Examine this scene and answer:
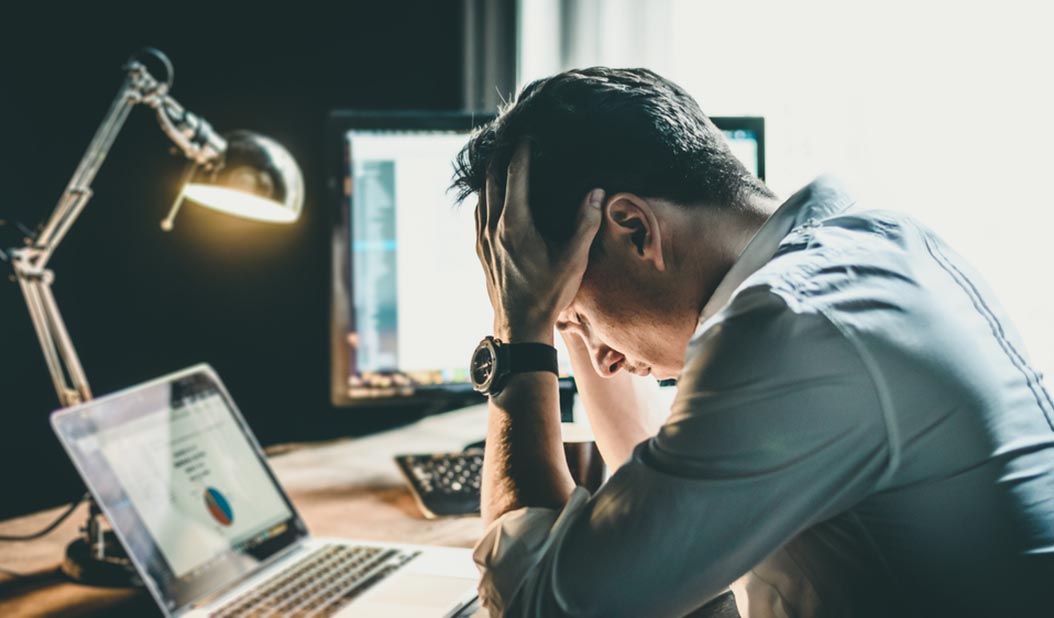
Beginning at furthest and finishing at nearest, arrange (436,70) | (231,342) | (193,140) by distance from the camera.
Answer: (436,70) → (231,342) → (193,140)

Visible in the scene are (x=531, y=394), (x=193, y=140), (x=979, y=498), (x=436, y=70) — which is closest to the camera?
(x=979, y=498)

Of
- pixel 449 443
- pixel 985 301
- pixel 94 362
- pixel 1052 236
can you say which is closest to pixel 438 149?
pixel 449 443

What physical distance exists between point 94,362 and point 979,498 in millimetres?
1380

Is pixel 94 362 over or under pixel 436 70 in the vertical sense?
under

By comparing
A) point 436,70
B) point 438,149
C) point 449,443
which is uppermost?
point 436,70

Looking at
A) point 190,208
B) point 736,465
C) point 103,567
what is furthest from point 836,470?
point 190,208

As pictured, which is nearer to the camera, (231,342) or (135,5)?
(135,5)

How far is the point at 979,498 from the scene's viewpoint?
64 cm

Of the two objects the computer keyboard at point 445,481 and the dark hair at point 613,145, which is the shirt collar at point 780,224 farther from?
the computer keyboard at point 445,481

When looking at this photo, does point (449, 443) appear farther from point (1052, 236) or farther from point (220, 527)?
point (1052, 236)

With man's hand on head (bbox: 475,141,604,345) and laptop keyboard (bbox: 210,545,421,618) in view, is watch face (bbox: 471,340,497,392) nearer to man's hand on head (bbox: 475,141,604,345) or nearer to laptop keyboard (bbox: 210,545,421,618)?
man's hand on head (bbox: 475,141,604,345)

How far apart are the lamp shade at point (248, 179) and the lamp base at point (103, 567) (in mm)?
476

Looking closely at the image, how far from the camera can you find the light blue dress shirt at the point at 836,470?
60 cm

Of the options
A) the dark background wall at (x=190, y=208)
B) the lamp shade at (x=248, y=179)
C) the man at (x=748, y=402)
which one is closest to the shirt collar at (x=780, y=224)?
the man at (x=748, y=402)
